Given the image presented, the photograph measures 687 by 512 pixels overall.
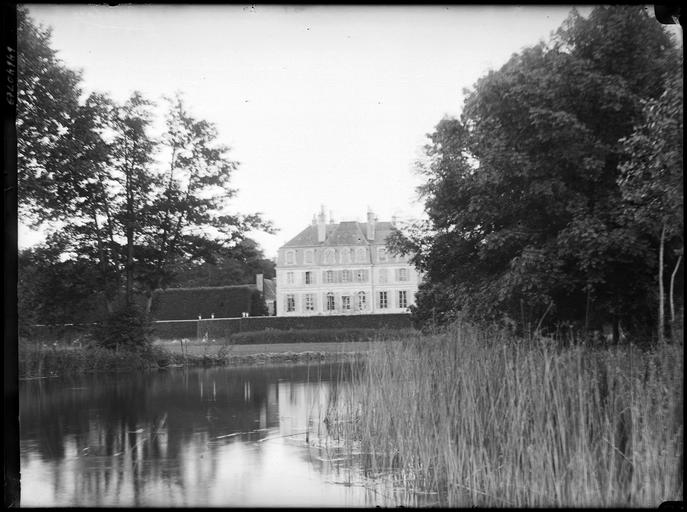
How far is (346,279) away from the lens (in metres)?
13.0

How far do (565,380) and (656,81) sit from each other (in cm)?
404

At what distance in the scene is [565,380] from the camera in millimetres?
4215

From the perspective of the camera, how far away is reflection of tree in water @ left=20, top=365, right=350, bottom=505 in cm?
500

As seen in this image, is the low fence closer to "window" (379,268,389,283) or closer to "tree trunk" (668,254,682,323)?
"window" (379,268,389,283)

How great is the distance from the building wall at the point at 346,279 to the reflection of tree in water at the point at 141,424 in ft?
5.69

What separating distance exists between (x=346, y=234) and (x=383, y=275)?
3.31 meters

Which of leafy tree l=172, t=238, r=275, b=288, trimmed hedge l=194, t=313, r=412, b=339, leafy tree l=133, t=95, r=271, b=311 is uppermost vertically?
leafy tree l=133, t=95, r=271, b=311

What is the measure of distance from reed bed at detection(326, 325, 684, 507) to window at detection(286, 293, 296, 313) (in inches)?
368

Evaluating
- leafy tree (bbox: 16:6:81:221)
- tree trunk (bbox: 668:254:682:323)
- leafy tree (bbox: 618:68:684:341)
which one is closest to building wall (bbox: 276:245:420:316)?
leafy tree (bbox: 618:68:684:341)

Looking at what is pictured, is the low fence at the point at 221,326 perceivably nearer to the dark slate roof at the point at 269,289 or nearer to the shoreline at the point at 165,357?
the shoreline at the point at 165,357

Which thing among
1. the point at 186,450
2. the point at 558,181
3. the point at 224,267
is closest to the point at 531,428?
the point at 186,450

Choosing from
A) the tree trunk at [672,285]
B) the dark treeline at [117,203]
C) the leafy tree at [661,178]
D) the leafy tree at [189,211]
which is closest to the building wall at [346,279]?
the dark treeline at [117,203]

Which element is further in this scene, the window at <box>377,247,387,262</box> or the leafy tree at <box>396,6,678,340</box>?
the window at <box>377,247,387,262</box>

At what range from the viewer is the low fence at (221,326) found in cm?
1225
